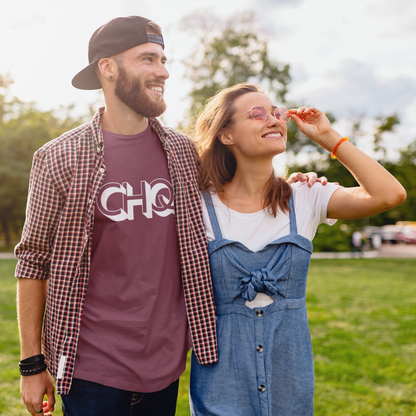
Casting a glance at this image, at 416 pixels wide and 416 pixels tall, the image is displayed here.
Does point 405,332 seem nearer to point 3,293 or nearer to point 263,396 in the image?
point 263,396

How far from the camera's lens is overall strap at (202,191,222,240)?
2.43 metres

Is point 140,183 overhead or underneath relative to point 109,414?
overhead

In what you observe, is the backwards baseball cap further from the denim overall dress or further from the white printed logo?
the denim overall dress

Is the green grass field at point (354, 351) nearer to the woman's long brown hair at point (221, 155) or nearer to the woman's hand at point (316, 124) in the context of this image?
the woman's long brown hair at point (221, 155)

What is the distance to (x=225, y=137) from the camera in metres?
2.81

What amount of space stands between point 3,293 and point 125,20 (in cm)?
1056

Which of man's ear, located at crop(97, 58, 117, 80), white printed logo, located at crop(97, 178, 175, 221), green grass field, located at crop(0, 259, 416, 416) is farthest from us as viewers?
green grass field, located at crop(0, 259, 416, 416)

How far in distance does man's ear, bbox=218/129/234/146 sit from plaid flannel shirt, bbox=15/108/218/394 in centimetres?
69

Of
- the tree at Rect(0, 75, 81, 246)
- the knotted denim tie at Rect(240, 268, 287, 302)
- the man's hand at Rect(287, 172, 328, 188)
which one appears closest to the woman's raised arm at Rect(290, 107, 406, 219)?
the man's hand at Rect(287, 172, 328, 188)

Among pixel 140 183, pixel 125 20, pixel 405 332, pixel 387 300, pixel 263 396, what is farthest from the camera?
pixel 387 300

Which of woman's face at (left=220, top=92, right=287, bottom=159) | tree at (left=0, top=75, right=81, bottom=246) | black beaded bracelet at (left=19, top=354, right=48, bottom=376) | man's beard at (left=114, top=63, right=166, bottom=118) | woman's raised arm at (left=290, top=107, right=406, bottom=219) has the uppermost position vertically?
tree at (left=0, top=75, right=81, bottom=246)

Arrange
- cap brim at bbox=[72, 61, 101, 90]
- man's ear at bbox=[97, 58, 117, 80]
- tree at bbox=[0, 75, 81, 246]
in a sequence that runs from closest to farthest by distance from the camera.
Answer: man's ear at bbox=[97, 58, 117, 80] → cap brim at bbox=[72, 61, 101, 90] → tree at bbox=[0, 75, 81, 246]

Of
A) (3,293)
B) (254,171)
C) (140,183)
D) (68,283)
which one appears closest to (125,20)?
(140,183)

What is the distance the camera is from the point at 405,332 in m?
7.79
